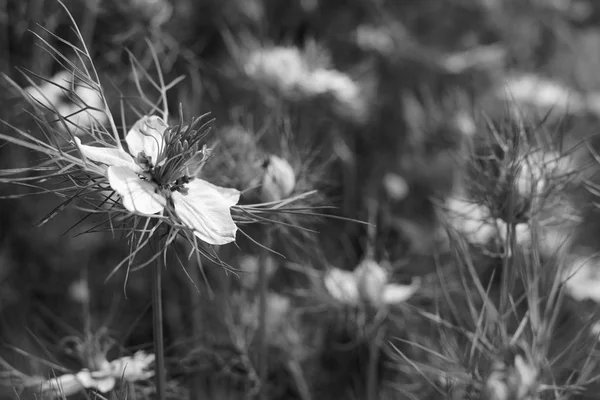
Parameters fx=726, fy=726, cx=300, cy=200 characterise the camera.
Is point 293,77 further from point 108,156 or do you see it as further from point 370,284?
point 108,156

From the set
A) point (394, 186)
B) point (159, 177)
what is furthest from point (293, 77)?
point (159, 177)

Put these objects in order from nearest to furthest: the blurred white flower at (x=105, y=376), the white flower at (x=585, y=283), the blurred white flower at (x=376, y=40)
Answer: the blurred white flower at (x=105, y=376) → the white flower at (x=585, y=283) → the blurred white flower at (x=376, y=40)

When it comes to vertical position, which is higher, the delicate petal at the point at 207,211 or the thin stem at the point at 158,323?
the delicate petal at the point at 207,211

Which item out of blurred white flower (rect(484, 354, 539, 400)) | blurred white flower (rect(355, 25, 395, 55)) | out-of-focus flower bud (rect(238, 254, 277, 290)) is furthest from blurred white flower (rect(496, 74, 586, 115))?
blurred white flower (rect(484, 354, 539, 400))

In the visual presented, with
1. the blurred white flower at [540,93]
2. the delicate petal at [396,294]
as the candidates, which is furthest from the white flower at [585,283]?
the blurred white flower at [540,93]

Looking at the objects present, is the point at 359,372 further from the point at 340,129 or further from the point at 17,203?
the point at 17,203

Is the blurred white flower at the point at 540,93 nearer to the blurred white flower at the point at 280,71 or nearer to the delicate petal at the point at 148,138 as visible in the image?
the blurred white flower at the point at 280,71
